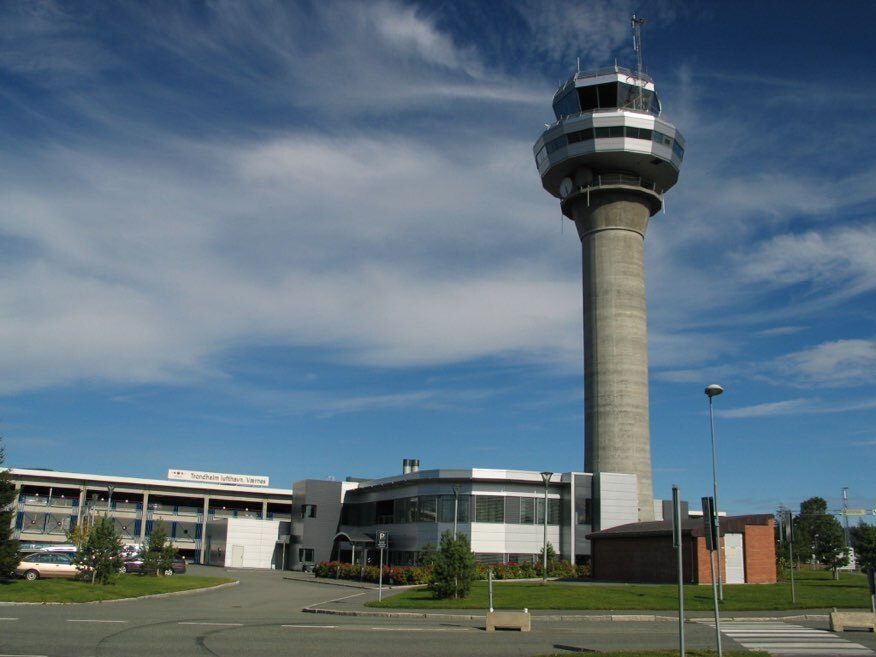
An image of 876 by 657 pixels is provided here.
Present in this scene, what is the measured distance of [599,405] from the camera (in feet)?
204

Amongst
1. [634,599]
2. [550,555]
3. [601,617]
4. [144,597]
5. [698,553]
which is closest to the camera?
[601,617]

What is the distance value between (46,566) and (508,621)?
2966cm

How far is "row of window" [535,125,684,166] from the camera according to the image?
216 feet

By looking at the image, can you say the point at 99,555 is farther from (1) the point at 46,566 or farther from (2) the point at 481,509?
(2) the point at 481,509

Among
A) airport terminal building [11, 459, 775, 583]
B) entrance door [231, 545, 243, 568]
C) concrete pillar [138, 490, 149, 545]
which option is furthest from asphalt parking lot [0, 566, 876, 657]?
concrete pillar [138, 490, 149, 545]

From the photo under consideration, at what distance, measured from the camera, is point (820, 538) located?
68.7 meters

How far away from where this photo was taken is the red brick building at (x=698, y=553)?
138 ft

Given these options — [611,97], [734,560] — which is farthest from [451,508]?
[611,97]

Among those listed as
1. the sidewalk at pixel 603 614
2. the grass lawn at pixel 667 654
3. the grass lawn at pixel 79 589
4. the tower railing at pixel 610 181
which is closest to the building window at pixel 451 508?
the grass lawn at pixel 79 589

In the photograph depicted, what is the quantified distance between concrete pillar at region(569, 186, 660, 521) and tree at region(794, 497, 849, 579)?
1515 cm

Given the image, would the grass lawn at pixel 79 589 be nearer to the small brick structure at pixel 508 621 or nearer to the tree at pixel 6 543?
the tree at pixel 6 543

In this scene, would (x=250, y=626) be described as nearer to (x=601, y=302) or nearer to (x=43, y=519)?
(x=601, y=302)

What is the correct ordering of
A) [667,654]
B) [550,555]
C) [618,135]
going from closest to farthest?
[667,654]
[550,555]
[618,135]

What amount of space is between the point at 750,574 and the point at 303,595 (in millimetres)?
24289
